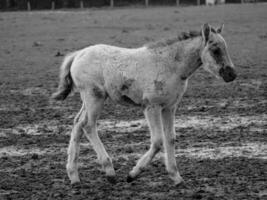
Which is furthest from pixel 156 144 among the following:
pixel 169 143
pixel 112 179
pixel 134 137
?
pixel 134 137

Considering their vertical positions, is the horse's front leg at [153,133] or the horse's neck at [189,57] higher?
the horse's neck at [189,57]

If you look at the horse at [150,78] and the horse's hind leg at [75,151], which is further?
the horse's hind leg at [75,151]

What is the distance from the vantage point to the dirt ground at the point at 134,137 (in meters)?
8.42

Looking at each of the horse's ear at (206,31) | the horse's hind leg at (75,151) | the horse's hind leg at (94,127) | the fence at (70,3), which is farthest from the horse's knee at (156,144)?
the fence at (70,3)

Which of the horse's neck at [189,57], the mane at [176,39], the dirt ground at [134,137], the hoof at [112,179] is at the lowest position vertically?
the dirt ground at [134,137]

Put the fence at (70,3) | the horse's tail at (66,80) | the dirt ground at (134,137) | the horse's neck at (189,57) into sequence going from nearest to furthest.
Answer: the dirt ground at (134,137) → the horse's neck at (189,57) → the horse's tail at (66,80) → the fence at (70,3)

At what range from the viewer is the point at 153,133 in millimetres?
8555

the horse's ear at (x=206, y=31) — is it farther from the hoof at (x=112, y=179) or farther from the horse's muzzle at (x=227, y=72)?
the hoof at (x=112, y=179)

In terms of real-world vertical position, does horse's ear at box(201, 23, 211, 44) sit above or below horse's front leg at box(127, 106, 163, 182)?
above

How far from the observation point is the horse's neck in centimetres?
863

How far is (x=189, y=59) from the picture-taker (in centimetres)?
867

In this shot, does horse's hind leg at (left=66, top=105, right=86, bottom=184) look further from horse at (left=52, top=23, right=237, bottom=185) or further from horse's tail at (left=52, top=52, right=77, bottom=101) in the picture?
horse's tail at (left=52, top=52, right=77, bottom=101)

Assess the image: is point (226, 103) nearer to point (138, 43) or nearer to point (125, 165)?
point (125, 165)

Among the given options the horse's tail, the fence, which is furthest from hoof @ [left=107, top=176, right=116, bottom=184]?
the fence
